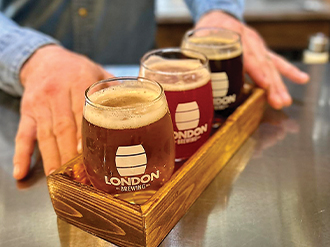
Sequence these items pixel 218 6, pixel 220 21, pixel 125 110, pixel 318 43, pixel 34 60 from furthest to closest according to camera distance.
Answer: pixel 318 43 → pixel 218 6 → pixel 220 21 → pixel 34 60 → pixel 125 110

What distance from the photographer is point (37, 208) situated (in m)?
0.77

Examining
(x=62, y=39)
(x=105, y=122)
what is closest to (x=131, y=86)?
(x=105, y=122)

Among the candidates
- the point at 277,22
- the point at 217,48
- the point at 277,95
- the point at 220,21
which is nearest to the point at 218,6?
the point at 220,21

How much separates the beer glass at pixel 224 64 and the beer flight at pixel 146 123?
8 centimetres

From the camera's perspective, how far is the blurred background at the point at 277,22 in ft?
8.93

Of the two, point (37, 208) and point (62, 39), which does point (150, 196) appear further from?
point (62, 39)

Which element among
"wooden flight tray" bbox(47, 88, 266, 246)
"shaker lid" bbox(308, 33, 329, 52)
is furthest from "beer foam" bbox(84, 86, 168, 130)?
"shaker lid" bbox(308, 33, 329, 52)

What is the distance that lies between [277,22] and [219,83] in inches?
82.0

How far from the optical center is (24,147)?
0.89 m

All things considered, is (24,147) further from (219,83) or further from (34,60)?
(219,83)

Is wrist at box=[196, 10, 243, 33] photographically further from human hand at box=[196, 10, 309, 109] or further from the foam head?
the foam head

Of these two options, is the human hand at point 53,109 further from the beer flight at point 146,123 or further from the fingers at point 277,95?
the fingers at point 277,95

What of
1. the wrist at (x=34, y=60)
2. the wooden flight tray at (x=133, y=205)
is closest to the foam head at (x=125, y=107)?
the wooden flight tray at (x=133, y=205)

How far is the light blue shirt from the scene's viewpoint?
1.51m
